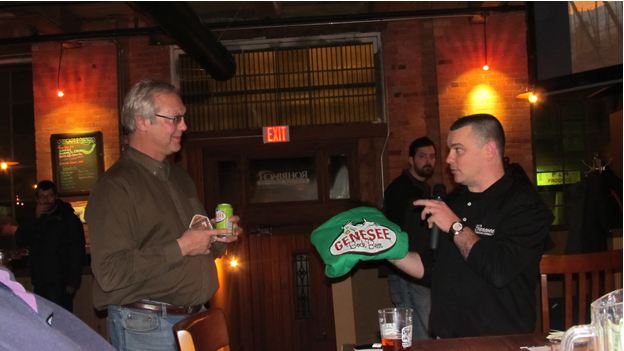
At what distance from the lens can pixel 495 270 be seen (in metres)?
2.60

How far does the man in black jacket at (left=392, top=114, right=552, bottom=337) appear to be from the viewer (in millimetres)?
2627

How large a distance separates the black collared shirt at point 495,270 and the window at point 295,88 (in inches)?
213

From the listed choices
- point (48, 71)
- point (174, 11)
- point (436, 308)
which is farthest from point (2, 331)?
point (48, 71)

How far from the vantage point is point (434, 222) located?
2648mm

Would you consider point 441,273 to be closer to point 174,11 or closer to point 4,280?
point 4,280

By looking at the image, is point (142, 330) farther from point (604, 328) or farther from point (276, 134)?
point (276, 134)

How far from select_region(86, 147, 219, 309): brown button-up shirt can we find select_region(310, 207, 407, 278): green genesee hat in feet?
1.67

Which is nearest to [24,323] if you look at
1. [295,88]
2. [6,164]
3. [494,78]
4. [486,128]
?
[486,128]

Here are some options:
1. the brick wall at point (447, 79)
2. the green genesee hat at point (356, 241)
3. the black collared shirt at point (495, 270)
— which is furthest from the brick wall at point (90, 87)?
the black collared shirt at point (495, 270)

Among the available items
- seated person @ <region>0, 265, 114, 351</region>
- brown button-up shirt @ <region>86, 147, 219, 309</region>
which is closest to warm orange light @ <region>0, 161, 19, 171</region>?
brown button-up shirt @ <region>86, 147, 219, 309</region>

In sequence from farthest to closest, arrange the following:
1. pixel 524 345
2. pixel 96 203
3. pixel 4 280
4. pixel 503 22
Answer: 1. pixel 503 22
2. pixel 96 203
3. pixel 524 345
4. pixel 4 280

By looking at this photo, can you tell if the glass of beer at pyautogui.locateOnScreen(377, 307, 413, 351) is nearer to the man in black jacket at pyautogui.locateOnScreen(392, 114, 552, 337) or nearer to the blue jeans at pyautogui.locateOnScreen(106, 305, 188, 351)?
the man in black jacket at pyautogui.locateOnScreen(392, 114, 552, 337)

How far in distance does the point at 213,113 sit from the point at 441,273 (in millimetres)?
5785

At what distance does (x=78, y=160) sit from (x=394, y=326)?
268 inches
